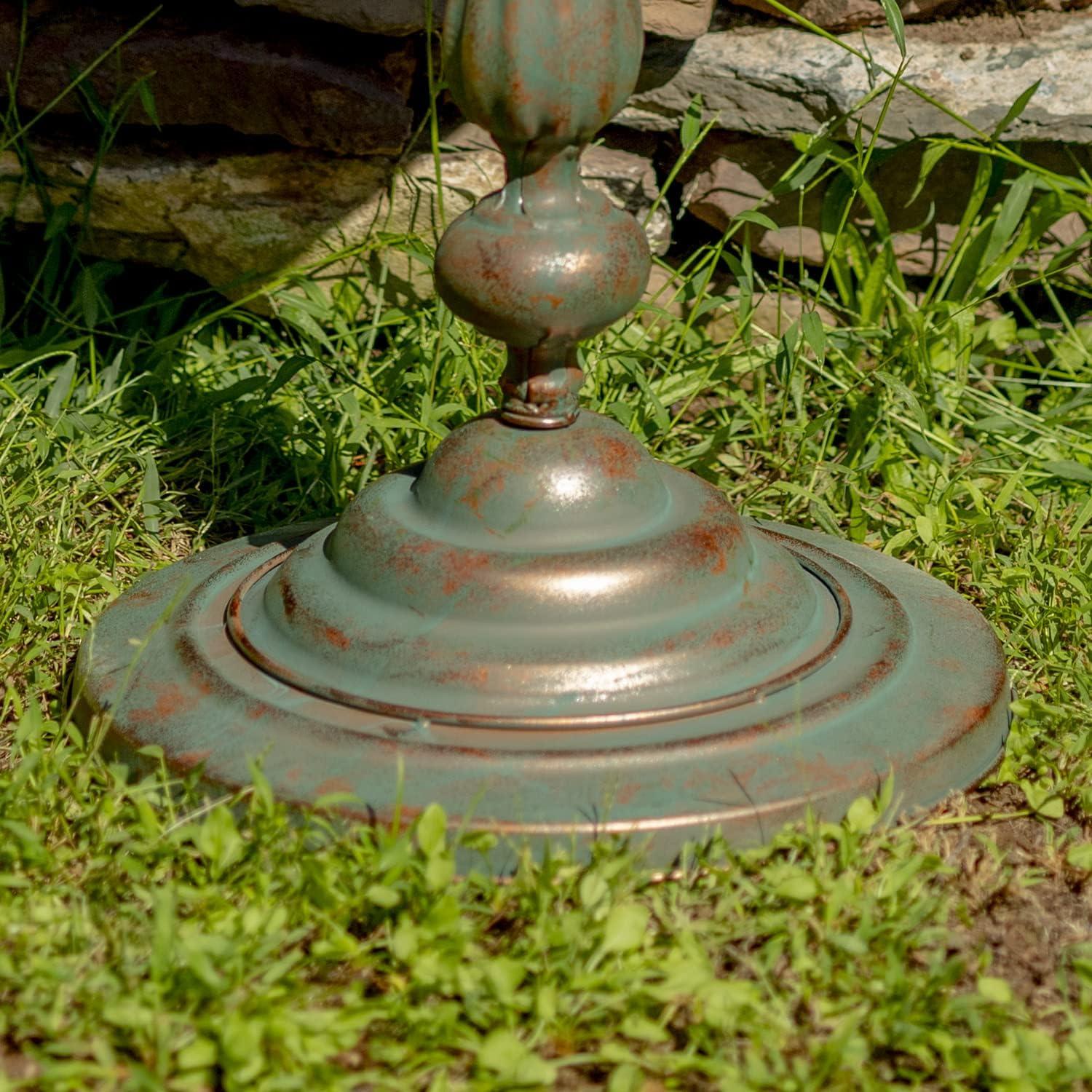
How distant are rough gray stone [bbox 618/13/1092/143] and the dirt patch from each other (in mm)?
1523

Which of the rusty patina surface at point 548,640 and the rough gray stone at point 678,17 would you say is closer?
the rusty patina surface at point 548,640

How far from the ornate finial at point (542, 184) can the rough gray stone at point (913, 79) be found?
1.16 metres

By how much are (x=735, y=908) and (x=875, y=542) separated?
3.68 feet

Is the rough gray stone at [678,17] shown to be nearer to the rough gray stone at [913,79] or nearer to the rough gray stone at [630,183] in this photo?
the rough gray stone at [913,79]

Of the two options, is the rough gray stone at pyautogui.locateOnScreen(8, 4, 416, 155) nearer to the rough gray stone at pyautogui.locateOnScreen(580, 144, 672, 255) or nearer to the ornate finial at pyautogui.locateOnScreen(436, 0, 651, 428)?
the rough gray stone at pyautogui.locateOnScreen(580, 144, 672, 255)

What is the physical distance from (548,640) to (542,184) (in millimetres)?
523

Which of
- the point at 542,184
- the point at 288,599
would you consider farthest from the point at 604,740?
the point at 542,184

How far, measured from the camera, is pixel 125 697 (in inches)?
63.3

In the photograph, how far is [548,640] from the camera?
154 centimetres

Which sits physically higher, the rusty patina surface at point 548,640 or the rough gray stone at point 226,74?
the rough gray stone at point 226,74

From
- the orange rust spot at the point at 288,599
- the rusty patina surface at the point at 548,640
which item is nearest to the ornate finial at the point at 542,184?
the rusty patina surface at the point at 548,640

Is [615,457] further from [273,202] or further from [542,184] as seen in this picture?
[273,202]

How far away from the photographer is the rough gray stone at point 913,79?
2.66 metres

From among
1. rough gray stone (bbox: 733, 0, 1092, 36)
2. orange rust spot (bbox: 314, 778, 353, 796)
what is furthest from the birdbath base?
rough gray stone (bbox: 733, 0, 1092, 36)
